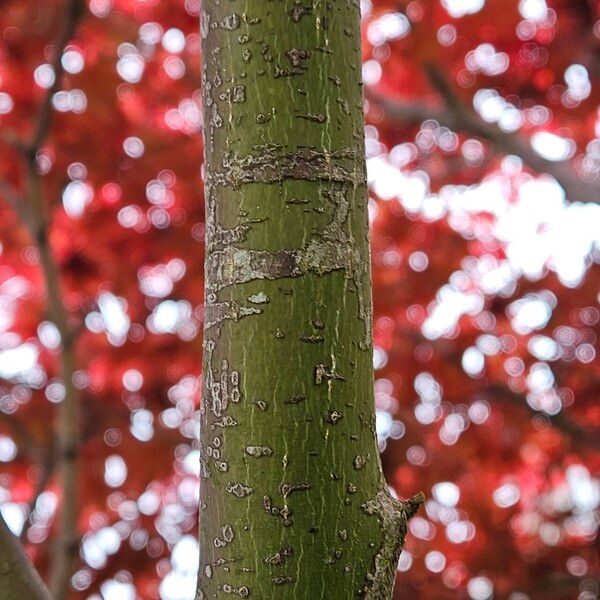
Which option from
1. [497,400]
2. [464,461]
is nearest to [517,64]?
[497,400]

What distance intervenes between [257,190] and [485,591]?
2928 mm

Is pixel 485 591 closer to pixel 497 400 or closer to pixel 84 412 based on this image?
pixel 497 400

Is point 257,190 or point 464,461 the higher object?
point 257,190

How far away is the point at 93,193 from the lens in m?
2.76

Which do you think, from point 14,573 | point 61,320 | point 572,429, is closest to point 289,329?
point 14,573

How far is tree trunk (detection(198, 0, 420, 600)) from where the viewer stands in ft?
2.23

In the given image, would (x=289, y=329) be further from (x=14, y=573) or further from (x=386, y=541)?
(x=14, y=573)

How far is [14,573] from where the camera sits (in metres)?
0.76

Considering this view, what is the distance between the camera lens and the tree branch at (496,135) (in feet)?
6.35

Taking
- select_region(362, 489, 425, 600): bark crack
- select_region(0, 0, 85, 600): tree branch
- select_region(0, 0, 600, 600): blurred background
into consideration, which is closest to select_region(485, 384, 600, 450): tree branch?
select_region(0, 0, 600, 600): blurred background

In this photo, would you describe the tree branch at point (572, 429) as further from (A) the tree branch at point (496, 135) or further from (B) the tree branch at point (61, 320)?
(B) the tree branch at point (61, 320)

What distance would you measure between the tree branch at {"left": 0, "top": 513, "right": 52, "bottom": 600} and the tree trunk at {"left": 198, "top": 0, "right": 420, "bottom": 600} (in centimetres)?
15

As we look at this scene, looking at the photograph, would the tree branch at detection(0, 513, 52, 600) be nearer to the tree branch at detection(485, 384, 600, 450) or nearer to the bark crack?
the bark crack

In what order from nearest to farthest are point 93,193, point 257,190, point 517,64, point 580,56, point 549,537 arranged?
point 257,190, point 93,193, point 580,56, point 517,64, point 549,537
